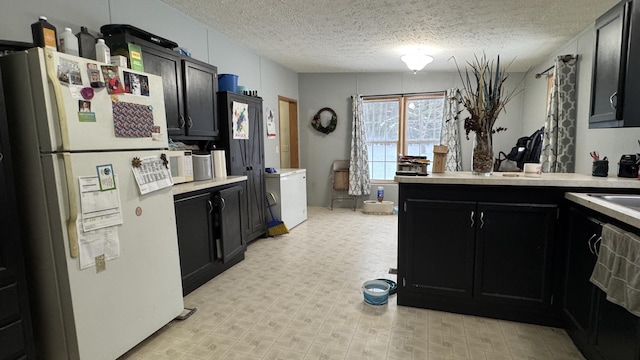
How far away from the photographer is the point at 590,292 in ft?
5.77

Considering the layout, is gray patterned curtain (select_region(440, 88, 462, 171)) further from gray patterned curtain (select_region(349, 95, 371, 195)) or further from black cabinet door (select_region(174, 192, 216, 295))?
black cabinet door (select_region(174, 192, 216, 295))

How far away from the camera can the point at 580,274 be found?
1881 millimetres

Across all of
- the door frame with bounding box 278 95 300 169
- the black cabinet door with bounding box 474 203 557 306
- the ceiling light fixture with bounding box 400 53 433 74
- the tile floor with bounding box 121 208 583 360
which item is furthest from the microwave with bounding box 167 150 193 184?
the door frame with bounding box 278 95 300 169

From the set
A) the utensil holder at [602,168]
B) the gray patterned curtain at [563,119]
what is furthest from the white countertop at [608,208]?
the gray patterned curtain at [563,119]

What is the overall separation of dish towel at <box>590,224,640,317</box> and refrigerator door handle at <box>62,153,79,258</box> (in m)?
2.53

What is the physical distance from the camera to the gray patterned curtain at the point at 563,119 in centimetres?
392

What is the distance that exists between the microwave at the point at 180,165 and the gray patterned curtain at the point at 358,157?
3649 millimetres

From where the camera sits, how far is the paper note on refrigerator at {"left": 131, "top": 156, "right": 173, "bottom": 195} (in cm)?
192

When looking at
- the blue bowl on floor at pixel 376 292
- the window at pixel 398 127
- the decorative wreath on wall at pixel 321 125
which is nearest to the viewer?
the blue bowl on floor at pixel 376 292

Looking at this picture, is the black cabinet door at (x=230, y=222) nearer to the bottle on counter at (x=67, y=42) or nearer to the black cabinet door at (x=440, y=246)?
the bottle on counter at (x=67, y=42)

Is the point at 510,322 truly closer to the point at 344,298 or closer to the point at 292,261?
the point at 344,298

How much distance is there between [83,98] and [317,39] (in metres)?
3.03

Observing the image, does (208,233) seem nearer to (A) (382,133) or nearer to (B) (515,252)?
(B) (515,252)

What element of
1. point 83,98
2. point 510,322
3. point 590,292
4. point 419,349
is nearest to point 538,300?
point 510,322
